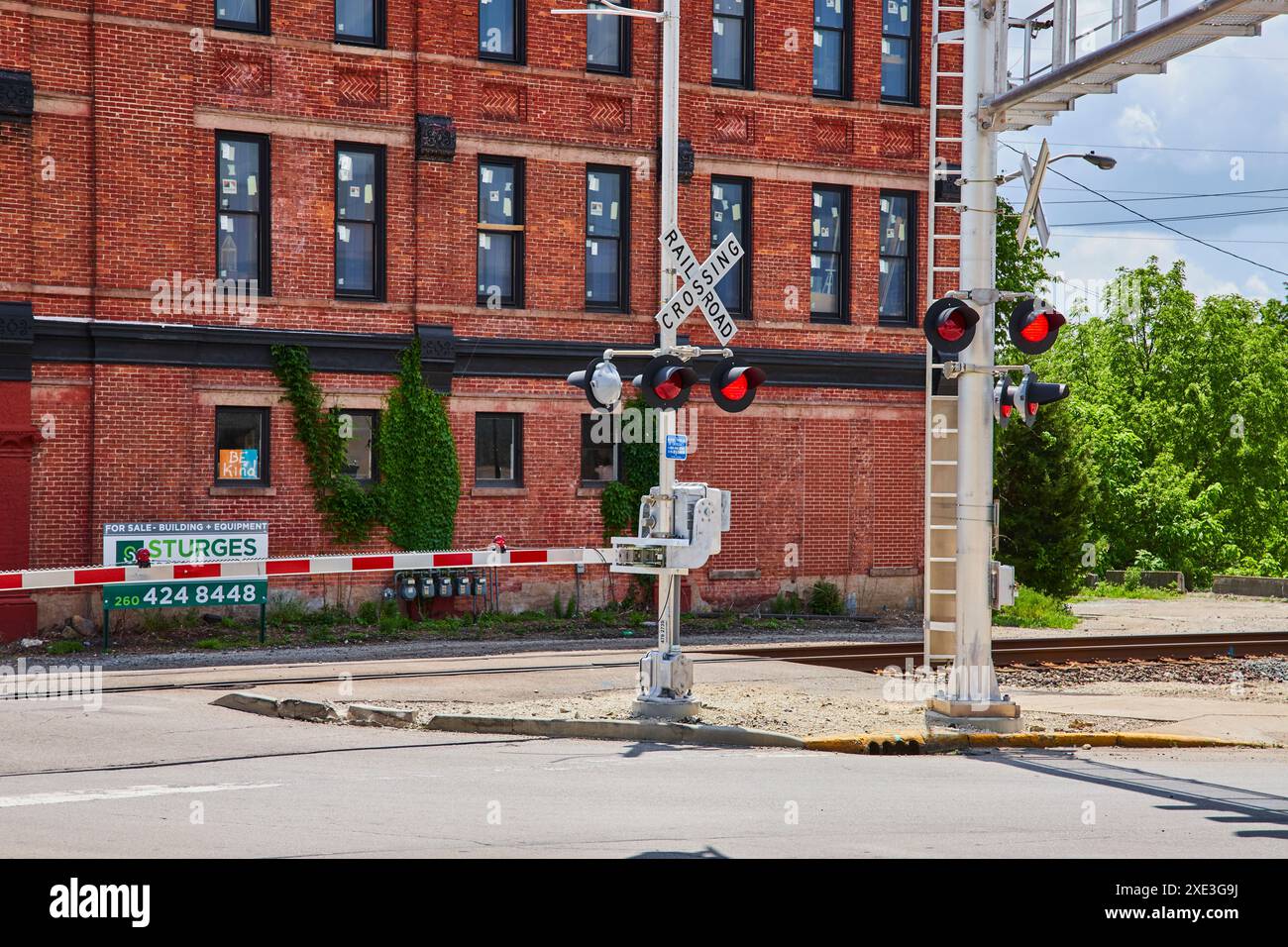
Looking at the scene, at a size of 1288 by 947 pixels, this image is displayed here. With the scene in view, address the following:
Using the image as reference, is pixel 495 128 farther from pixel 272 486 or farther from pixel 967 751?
pixel 967 751

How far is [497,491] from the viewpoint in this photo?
78.3 ft

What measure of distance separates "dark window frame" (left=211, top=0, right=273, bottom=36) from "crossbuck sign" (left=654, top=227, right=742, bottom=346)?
1085 centimetres

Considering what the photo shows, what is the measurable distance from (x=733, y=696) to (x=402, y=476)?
9.48 m

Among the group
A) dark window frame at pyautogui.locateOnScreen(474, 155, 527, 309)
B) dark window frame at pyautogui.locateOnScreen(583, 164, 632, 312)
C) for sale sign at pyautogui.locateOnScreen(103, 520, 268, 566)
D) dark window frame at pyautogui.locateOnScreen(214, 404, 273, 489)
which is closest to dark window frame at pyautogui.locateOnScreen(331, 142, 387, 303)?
dark window frame at pyautogui.locateOnScreen(474, 155, 527, 309)

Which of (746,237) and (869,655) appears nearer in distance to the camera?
(869,655)

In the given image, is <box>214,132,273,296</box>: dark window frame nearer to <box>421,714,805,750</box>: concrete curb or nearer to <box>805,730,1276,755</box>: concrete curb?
<box>421,714,805,750</box>: concrete curb

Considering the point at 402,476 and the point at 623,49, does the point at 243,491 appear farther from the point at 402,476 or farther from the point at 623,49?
the point at 623,49

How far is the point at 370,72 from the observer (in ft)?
75.2

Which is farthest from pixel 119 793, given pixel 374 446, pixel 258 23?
pixel 258 23

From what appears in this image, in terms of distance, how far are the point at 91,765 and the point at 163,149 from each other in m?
12.2

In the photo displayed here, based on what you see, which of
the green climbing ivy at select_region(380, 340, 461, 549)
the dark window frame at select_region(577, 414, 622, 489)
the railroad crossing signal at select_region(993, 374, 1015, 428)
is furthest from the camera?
the dark window frame at select_region(577, 414, 622, 489)

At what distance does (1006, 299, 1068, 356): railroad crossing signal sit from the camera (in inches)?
512

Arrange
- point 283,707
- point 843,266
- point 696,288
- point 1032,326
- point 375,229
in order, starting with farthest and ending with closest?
1. point 843,266
2. point 375,229
3. point 283,707
4. point 696,288
5. point 1032,326
